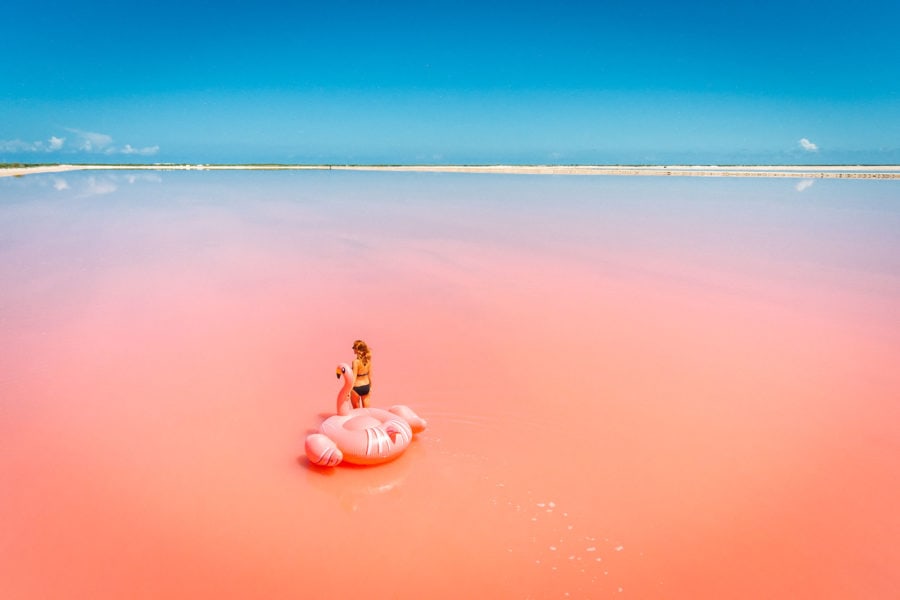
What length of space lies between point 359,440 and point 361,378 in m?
0.82

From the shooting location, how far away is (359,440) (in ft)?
16.7

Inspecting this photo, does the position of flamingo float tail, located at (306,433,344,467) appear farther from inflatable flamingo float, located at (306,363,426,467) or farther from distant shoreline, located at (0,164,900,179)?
distant shoreline, located at (0,164,900,179)

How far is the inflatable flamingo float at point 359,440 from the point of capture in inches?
197

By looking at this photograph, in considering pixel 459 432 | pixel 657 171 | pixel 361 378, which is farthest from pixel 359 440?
pixel 657 171

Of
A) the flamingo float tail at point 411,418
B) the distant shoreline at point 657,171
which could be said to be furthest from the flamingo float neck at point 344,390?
the distant shoreline at point 657,171

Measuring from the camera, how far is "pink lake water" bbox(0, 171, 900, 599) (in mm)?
4055

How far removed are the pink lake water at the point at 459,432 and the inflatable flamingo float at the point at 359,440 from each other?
166 mm

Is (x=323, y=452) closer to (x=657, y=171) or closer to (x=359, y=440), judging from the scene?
(x=359, y=440)

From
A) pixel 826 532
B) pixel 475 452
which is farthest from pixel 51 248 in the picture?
pixel 826 532

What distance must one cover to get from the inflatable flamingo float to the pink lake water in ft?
0.55

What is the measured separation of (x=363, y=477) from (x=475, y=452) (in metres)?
1.05

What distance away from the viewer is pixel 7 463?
5031mm

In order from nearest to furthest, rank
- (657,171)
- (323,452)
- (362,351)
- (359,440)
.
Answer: (323,452) → (359,440) → (362,351) → (657,171)

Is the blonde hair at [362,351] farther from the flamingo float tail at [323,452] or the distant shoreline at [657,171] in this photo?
the distant shoreline at [657,171]
